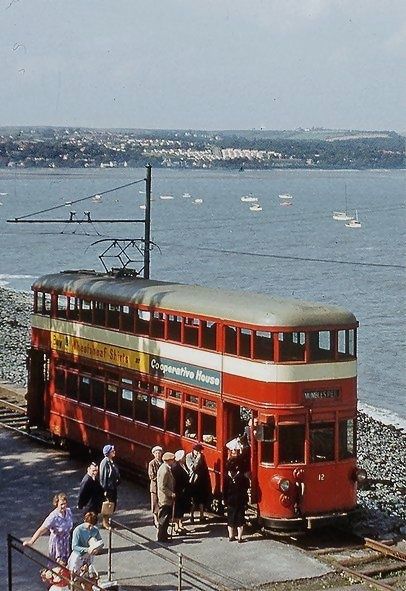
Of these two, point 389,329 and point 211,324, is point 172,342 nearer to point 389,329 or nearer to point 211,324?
point 211,324

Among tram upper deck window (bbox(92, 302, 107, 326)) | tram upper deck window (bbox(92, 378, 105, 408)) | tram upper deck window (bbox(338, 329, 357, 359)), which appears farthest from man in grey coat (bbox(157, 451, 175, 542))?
tram upper deck window (bbox(92, 302, 107, 326))

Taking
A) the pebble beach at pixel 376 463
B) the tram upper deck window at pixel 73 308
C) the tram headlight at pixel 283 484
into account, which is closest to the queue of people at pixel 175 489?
the tram headlight at pixel 283 484

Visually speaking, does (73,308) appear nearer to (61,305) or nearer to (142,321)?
(61,305)

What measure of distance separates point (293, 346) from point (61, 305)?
26.2ft

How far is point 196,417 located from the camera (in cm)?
1998

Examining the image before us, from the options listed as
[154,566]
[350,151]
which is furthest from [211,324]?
[350,151]

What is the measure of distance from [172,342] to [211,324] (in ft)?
4.03

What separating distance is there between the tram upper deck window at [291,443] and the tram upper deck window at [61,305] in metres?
7.87

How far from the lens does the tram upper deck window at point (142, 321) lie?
71.0ft

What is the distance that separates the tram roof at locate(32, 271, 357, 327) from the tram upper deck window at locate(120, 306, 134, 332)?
129mm

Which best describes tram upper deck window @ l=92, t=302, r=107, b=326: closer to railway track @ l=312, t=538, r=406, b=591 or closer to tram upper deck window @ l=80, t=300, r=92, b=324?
tram upper deck window @ l=80, t=300, r=92, b=324

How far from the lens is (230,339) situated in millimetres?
19359

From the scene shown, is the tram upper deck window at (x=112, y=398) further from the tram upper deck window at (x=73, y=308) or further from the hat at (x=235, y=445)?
the hat at (x=235, y=445)

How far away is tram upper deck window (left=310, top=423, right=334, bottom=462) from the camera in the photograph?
1845 cm
